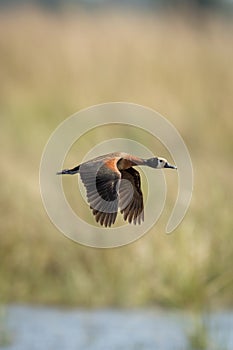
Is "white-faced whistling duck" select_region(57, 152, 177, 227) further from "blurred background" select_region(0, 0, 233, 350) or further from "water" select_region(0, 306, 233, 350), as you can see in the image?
"water" select_region(0, 306, 233, 350)

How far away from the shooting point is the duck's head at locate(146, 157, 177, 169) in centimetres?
232

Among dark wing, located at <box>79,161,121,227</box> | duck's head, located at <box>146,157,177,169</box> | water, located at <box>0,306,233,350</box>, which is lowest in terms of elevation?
dark wing, located at <box>79,161,121,227</box>

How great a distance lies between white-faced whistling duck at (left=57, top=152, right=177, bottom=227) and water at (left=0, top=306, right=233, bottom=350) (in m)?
3.60

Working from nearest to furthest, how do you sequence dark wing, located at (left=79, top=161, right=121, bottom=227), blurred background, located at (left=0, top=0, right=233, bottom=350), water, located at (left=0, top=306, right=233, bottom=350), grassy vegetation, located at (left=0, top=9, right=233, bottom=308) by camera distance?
dark wing, located at (left=79, top=161, right=121, bottom=227) → water, located at (left=0, top=306, right=233, bottom=350) → blurred background, located at (left=0, top=0, right=233, bottom=350) → grassy vegetation, located at (left=0, top=9, right=233, bottom=308)

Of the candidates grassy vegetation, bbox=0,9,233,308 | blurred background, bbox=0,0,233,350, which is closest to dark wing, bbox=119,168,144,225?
blurred background, bbox=0,0,233,350

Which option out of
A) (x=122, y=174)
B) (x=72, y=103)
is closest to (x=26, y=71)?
(x=72, y=103)

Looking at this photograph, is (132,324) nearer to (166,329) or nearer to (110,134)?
(166,329)

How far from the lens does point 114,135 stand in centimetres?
881

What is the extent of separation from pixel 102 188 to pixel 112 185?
0.02 meters

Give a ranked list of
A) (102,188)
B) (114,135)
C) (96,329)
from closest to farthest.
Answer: (102,188) < (96,329) < (114,135)

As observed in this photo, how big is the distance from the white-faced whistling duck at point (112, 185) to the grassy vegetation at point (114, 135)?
11.8ft

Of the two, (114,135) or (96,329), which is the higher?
(114,135)

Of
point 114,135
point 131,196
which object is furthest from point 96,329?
point 131,196

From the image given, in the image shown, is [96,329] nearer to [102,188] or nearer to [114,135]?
[114,135]
